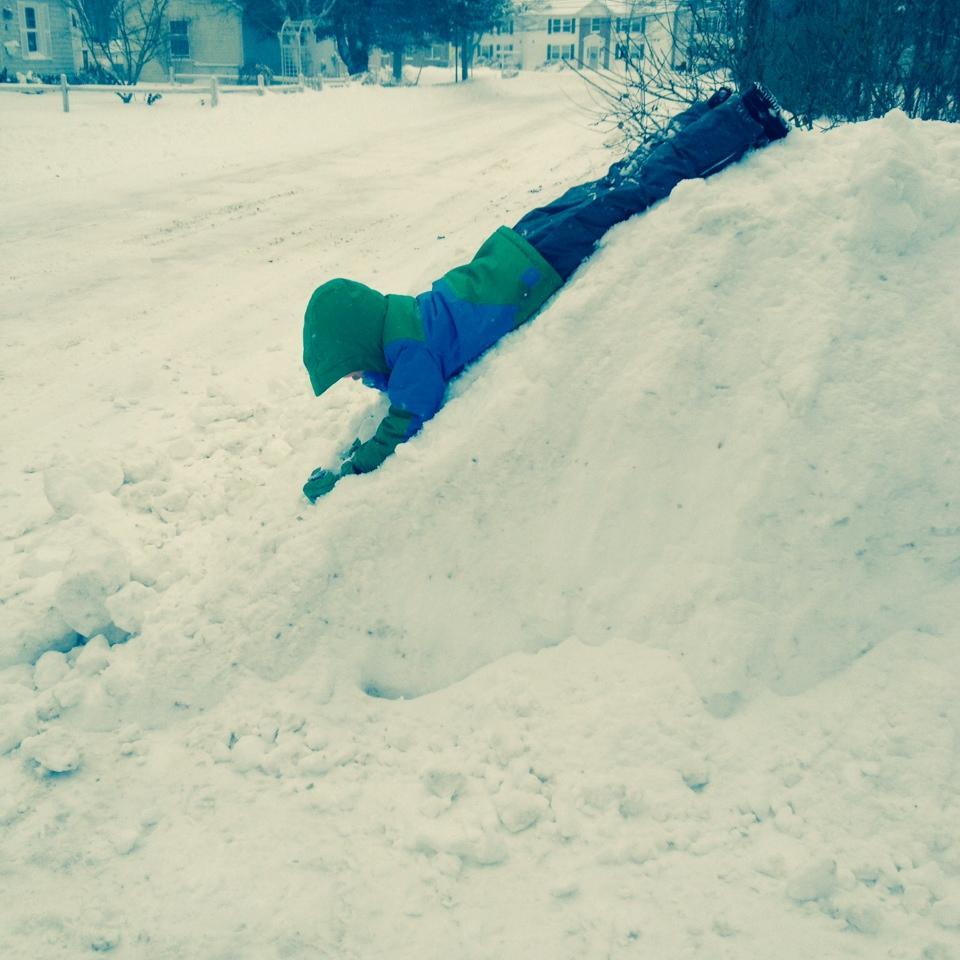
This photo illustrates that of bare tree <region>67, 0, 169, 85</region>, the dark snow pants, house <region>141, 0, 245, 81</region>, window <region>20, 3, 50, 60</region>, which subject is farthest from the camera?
house <region>141, 0, 245, 81</region>

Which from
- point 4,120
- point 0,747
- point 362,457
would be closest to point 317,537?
point 362,457

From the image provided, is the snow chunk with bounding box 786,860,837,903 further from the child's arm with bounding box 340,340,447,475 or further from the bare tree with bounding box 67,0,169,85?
the bare tree with bounding box 67,0,169,85

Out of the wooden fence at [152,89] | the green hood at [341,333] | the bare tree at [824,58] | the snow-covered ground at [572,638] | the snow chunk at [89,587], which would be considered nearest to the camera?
the snow-covered ground at [572,638]

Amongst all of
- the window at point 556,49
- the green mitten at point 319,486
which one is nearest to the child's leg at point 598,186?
the green mitten at point 319,486

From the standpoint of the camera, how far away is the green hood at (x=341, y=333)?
3004mm

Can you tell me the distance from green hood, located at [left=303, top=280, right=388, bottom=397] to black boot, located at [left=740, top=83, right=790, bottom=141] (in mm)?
1623

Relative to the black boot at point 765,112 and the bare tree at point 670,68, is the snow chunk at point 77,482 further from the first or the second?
the bare tree at point 670,68

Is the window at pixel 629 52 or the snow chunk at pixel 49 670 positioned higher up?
the window at pixel 629 52

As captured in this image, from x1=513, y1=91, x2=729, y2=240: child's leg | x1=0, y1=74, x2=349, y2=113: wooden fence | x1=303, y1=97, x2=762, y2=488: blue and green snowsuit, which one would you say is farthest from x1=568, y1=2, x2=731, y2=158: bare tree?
x1=0, y1=74, x2=349, y2=113: wooden fence

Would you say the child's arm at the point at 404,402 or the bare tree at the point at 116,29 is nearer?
the child's arm at the point at 404,402

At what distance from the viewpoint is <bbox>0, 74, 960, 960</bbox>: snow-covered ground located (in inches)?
77.4

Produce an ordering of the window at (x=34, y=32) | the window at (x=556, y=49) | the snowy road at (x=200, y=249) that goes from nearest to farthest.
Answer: the snowy road at (x=200, y=249) < the window at (x=34, y=32) < the window at (x=556, y=49)

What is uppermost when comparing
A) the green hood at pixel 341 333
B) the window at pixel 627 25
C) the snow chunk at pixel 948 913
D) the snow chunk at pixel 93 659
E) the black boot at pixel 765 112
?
the window at pixel 627 25

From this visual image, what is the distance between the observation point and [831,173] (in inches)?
120
